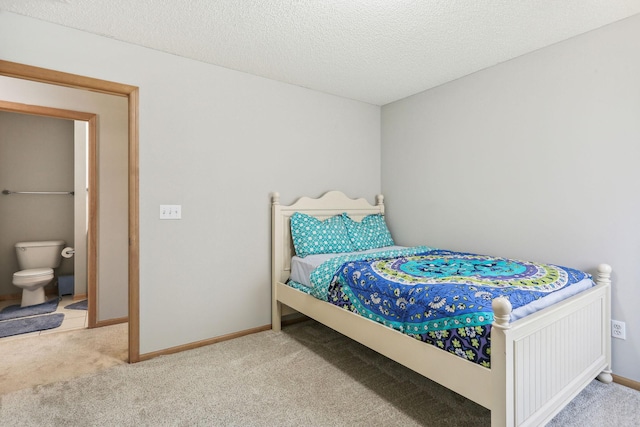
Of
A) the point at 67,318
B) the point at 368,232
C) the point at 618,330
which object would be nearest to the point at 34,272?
the point at 67,318

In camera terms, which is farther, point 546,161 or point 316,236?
point 316,236

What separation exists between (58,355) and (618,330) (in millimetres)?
3992

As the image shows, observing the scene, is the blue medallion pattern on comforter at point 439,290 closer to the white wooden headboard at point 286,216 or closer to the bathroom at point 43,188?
the white wooden headboard at point 286,216

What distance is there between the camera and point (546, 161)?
2.38 metres

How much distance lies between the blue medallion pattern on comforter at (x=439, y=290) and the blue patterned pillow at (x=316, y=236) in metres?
0.38

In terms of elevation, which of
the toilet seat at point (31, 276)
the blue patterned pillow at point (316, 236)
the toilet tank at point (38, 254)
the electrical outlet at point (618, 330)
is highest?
the blue patterned pillow at point (316, 236)

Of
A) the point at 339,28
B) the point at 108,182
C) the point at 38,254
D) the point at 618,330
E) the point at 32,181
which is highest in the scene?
the point at 339,28

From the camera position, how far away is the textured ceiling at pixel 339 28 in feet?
6.25

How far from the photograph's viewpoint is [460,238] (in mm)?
2992

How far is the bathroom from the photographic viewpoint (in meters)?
3.93

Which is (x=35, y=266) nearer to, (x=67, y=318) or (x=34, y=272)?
(x=34, y=272)

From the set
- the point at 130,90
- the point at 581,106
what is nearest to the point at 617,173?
the point at 581,106

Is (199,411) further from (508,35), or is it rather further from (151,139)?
(508,35)

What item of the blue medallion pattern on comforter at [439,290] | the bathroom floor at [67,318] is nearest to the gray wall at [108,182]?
the bathroom floor at [67,318]
